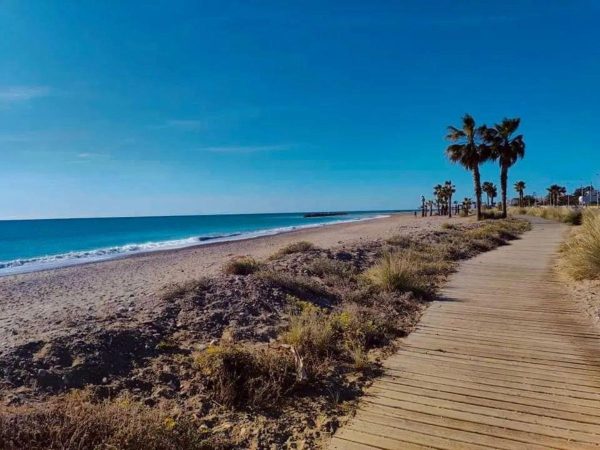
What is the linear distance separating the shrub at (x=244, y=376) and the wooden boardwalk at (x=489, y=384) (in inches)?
34.6

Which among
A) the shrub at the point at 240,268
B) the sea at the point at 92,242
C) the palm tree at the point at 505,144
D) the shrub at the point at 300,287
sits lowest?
the sea at the point at 92,242

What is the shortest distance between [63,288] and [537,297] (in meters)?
13.3

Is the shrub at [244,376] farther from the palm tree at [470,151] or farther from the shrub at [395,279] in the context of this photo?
the palm tree at [470,151]

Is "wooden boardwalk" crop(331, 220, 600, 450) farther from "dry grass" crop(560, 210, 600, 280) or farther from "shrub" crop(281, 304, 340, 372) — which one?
"dry grass" crop(560, 210, 600, 280)

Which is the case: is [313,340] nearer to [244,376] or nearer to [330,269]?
[244,376]

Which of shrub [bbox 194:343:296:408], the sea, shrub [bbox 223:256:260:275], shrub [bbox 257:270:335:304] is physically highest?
shrub [bbox 223:256:260:275]

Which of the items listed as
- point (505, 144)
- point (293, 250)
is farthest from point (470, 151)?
point (293, 250)

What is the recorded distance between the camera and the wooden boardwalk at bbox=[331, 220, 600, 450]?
3449mm

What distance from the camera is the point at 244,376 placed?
4426mm

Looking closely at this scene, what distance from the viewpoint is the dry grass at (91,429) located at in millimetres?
2852

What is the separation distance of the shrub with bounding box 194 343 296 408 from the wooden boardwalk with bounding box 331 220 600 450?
88 cm

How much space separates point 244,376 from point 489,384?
2561mm

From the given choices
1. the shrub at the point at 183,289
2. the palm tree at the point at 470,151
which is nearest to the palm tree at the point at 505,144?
the palm tree at the point at 470,151

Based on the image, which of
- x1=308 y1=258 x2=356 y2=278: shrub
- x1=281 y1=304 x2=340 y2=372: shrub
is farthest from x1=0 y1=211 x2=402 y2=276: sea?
x1=281 y1=304 x2=340 y2=372: shrub
